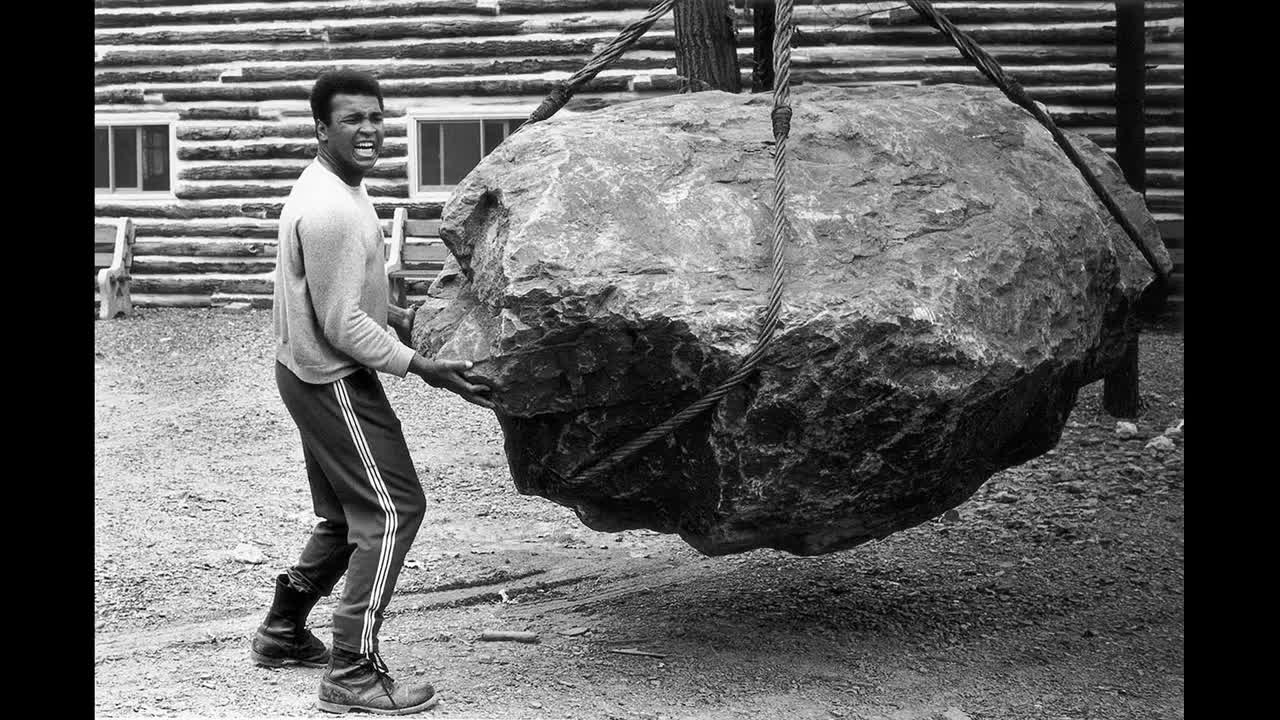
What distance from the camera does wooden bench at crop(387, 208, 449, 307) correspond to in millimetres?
10500

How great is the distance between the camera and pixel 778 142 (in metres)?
3.69

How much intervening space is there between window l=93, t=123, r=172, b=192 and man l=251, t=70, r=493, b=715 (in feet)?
28.5

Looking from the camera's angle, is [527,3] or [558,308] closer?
[558,308]

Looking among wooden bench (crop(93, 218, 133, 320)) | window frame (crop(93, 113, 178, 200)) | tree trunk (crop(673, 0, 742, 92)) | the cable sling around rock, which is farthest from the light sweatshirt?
window frame (crop(93, 113, 178, 200))

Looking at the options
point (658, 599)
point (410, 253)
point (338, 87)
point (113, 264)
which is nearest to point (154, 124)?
point (113, 264)

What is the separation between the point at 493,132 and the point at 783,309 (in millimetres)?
7962

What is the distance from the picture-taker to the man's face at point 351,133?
373 cm

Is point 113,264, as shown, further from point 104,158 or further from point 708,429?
point 708,429

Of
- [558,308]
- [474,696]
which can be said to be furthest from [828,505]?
[474,696]

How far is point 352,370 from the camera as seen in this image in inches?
146

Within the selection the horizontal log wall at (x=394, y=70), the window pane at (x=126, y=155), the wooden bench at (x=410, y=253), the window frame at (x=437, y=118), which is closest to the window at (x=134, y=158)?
the window pane at (x=126, y=155)

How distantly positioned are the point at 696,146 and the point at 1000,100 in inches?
46.2

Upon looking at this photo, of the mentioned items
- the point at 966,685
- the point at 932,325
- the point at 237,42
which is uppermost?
the point at 237,42

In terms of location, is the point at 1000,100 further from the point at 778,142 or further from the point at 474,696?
the point at 474,696
